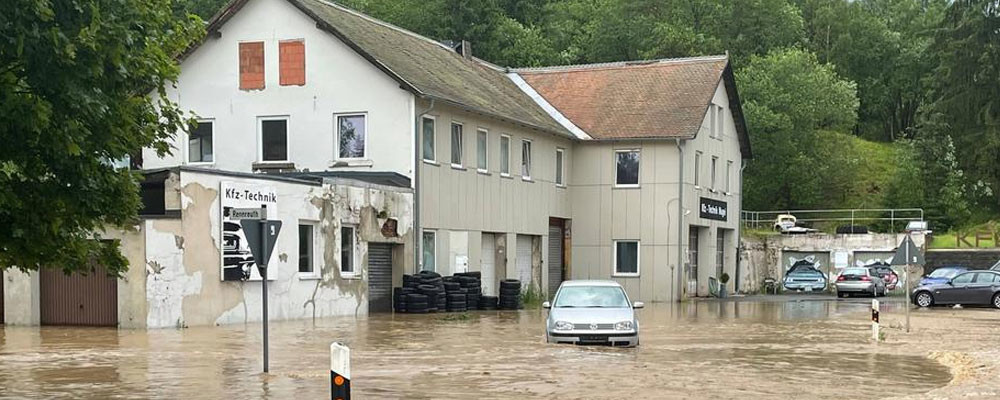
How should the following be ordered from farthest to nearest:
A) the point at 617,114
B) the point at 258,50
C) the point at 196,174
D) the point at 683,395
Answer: the point at 617,114, the point at 258,50, the point at 196,174, the point at 683,395

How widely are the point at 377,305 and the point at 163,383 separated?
19.5 meters

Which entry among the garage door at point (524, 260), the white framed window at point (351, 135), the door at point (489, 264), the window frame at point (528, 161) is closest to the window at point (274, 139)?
the white framed window at point (351, 135)

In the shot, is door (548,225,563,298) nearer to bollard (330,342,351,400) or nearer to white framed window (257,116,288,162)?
white framed window (257,116,288,162)

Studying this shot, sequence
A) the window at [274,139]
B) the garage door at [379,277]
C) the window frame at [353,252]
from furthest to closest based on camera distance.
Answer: the window at [274,139] < the garage door at [379,277] < the window frame at [353,252]

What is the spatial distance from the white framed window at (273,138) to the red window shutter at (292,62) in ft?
3.93

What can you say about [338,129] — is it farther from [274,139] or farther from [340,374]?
[340,374]

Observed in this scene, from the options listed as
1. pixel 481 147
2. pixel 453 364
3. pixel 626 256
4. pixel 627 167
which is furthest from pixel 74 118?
pixel 626 256

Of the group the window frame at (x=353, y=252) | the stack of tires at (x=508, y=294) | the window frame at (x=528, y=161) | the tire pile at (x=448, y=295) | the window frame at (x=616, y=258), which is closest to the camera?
the window frame at (x=353, y=252)

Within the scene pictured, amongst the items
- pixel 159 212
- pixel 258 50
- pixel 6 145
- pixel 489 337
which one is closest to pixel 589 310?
pixel 489 337

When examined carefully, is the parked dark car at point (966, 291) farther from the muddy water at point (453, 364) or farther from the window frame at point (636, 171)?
the muddy water at point (453, 364)

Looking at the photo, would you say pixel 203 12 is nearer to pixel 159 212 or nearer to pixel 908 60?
pixel 159 212

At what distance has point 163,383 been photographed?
15.9 meters

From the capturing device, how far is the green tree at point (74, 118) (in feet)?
31.7

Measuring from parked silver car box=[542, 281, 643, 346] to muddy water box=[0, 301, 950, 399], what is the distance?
0.32m
